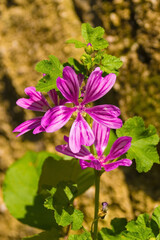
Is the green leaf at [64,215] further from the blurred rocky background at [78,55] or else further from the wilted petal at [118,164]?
the blurred rocky background at [78,55]

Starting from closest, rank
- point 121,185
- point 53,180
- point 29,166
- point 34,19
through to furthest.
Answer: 1. point 53,180
2. point 29,166
3. point 121,185
4. point 34,19

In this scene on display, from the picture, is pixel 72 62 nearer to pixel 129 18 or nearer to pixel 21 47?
pixel 129 18

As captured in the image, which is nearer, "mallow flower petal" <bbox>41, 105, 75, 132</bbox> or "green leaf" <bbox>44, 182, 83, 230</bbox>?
"mallow flower petal" <bbox>41, 105, 75, 132</bbox>

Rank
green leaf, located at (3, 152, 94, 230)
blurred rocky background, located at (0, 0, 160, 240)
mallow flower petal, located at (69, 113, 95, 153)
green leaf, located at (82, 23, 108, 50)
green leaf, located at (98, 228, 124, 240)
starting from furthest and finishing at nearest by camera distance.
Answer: blurred rocky background, located at (0, 0, 160, 240) < green leaf, located at (3, 152, 94, 230) < green leaf, located at (98, 228, 124, 240) < green leaf, located at (82, 23, 108, 50) < mallow flower petal, located at (69, 113, 95, 153)

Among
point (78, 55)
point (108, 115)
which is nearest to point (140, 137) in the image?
point (108, 115)

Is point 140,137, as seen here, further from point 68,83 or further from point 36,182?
point 36,182

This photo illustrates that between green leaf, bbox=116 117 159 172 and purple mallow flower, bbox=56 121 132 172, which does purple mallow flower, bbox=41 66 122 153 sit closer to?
purple mallow flower, bbox=56 121 132 172

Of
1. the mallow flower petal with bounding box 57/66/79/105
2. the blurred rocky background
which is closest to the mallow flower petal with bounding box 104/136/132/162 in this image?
the mallow flower petal with bounding box 57/66/79/105

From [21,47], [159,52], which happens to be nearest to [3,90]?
[21,47]
